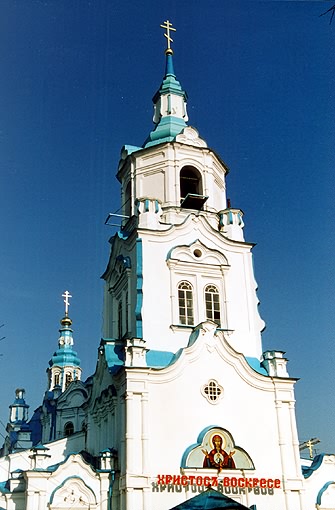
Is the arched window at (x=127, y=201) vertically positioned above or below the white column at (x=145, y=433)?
above

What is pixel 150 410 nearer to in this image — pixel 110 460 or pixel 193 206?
pixel 110 460

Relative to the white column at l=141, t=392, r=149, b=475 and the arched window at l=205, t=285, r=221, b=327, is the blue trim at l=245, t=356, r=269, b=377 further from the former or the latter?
the white column at l=141, t=392, r=149, b=475

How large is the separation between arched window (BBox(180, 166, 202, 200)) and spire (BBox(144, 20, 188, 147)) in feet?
5.02

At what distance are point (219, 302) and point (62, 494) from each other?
8.35 meters


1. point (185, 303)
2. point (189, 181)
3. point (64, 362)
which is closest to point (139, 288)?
point (185, 303)

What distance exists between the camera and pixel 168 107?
1091 inches

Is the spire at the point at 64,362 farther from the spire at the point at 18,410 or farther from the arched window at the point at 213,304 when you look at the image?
the arched window at the point at 213,304

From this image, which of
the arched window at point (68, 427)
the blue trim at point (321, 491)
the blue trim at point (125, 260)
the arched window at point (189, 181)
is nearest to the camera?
the blue trim at point (321, 491)

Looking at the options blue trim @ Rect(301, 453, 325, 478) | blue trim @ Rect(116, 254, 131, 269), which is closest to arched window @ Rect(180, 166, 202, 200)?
blue trim @ Rect(116, 254, 131, 269)

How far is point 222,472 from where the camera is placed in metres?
19.8

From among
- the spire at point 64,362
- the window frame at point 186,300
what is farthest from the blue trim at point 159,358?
the spire at point 64,362

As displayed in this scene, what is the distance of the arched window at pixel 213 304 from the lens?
22.9 metres

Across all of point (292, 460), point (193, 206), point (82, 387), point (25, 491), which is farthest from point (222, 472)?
point (82, 387)

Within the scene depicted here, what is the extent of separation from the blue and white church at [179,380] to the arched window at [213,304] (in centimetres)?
4
